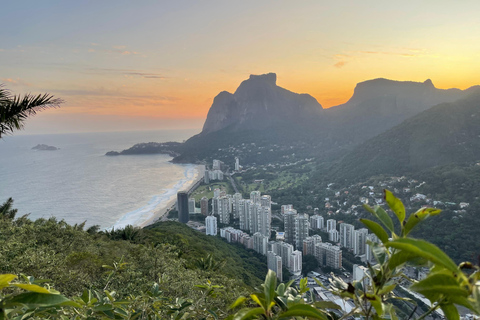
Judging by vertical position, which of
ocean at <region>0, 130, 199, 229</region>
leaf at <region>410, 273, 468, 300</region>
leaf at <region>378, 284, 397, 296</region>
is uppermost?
leaf at <region>410, 273, 468, 300</region>

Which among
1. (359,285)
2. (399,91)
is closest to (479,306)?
(359,285)

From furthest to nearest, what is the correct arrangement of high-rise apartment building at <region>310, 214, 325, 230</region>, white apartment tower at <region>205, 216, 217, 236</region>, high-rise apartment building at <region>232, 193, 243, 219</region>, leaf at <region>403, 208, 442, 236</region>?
high-rise apartment building at <region>232, 193, 243, 219</region>
high-rise apartment building at <region>310, 214, 325, 230</region>
white apartment tower at <region>205, 216, 217, 236</region>
leaf at <region>403, 208, 442, 236</region>

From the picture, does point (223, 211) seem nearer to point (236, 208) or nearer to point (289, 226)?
point (236, 208)

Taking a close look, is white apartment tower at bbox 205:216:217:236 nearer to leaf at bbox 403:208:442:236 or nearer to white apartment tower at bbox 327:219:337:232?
white apartment tower at bbox 327:219:337:232

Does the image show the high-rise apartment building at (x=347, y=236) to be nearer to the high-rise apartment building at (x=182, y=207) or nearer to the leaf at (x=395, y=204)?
the high-rise apartment building at (x=182, y=207)

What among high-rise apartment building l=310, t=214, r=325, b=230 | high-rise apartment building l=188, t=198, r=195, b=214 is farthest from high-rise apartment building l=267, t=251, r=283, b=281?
high-rise apartment building l=188, t=198, r=195, b=214

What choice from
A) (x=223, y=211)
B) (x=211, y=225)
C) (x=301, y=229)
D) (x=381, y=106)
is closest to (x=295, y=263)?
(x=301, y=229)

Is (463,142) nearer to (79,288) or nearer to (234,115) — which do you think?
(79,288)

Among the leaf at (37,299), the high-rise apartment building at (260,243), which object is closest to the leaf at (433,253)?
the leaf at (37,299)
